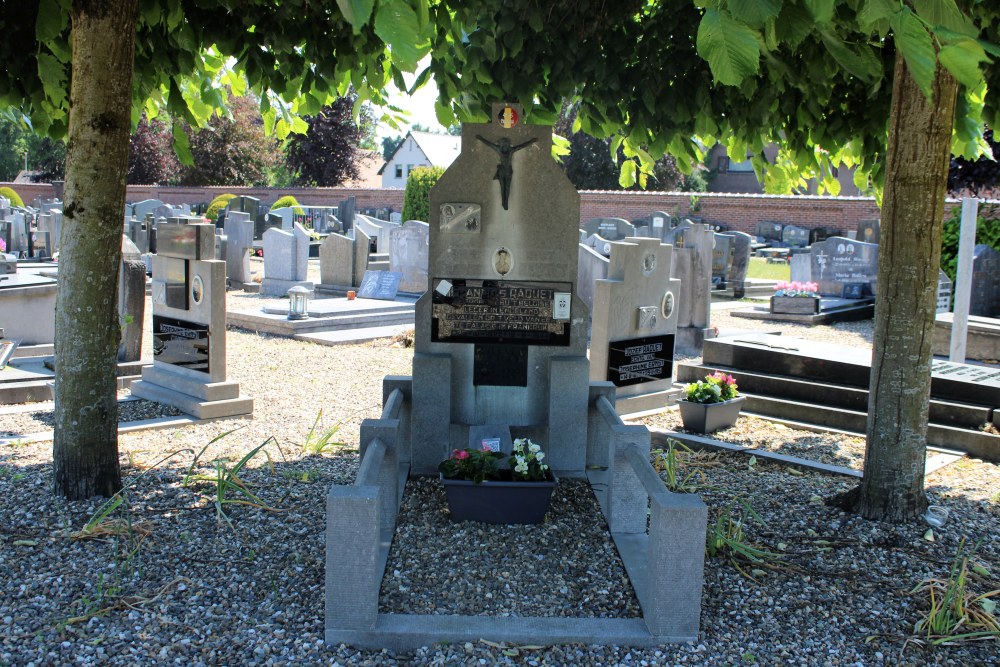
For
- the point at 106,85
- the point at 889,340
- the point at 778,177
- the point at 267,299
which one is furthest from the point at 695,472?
the point at 267,299

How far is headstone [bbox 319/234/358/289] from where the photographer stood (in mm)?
16906

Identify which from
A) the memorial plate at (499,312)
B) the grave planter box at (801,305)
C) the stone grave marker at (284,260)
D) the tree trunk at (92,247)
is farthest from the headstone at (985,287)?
the tree trunk at (92,247)

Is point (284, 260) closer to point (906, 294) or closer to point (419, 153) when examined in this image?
point (906, 294)

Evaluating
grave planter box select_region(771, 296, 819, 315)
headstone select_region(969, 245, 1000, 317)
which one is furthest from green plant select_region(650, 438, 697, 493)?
grave planter box select_region(771, 296, 819, 315)

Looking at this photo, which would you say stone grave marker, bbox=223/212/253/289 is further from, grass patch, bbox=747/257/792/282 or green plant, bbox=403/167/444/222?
grass patch, bbox=747/257/792/282

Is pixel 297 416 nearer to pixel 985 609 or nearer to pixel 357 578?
pixel 357 578

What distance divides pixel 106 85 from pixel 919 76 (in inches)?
152

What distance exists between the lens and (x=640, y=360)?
852 centimetres

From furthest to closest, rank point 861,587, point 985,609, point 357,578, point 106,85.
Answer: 1. point 106,85
2. point 861,587
3. point 985,609
4. point 357,578

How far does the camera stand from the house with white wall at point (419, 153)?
62.4 metres

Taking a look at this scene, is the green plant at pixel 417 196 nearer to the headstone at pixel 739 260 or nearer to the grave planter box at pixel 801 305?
the headstone at pixel 739 260

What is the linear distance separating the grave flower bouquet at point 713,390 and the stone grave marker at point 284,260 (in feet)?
34.2

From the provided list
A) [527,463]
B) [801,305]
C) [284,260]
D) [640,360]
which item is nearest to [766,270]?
[801,305]

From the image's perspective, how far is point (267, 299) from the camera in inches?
647
